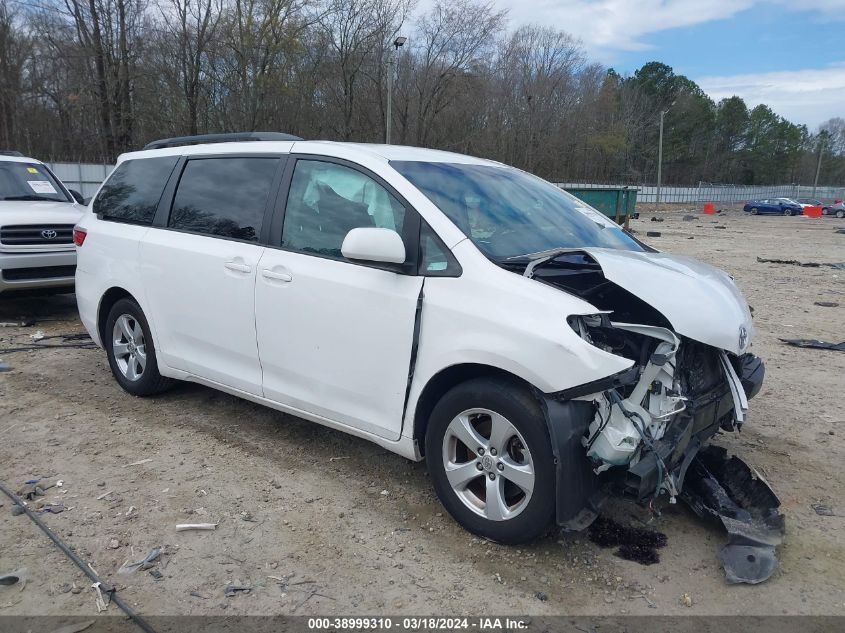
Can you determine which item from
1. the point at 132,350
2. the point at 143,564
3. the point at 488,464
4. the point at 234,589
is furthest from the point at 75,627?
the point at 132,350

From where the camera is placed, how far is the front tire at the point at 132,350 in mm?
5012

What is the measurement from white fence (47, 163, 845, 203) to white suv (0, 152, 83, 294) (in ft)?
58.0

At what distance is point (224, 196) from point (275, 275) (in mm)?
893

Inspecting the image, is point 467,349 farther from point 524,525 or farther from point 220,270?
point 220,270

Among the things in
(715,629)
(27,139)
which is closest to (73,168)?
(27,139)

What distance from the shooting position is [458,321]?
3193mm

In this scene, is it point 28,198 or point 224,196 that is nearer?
point 224,196

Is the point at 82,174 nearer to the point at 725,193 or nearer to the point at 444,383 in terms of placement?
the point at 444,383

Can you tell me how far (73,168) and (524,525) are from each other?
26.9m

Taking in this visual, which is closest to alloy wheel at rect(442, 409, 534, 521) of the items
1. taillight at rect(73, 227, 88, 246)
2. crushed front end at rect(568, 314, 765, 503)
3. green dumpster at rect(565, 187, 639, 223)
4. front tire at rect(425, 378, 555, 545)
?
front tire at rect(425, 378, 555, 545)

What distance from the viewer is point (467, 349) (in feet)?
10.3

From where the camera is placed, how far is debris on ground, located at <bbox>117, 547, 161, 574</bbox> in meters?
3.03

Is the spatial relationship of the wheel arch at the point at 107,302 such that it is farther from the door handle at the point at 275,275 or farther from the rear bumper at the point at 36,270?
the rear bumper at the point at 36,270

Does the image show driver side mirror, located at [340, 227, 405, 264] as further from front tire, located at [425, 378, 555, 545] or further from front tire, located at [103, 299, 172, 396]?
front tire, located at [103, 299, 172, 396]
